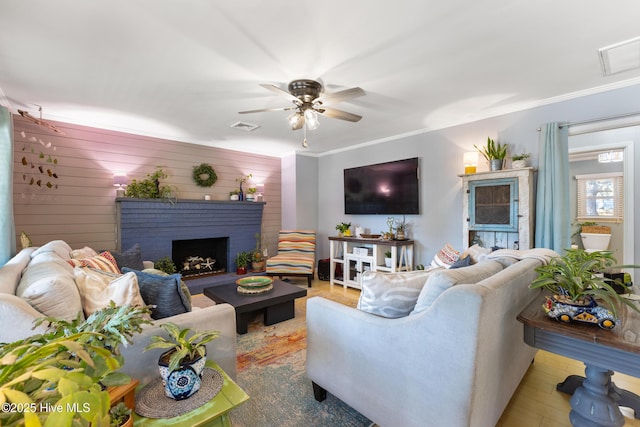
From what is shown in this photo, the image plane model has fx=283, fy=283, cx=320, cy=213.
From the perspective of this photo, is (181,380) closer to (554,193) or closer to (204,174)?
(554,193)

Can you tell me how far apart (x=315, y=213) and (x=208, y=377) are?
4.60m

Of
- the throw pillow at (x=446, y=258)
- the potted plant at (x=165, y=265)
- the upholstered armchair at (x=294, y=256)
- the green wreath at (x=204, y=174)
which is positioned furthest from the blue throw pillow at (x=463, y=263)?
the green wreath at (x=204, y=174)

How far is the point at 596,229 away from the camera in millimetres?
4855

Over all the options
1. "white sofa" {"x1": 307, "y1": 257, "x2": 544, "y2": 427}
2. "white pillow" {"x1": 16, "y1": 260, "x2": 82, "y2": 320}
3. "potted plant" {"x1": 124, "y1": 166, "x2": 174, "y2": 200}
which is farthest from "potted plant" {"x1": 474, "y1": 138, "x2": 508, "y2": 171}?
"potted plant" {"x1": 124, "y1": 166, "x2": 174, "y2": 200}

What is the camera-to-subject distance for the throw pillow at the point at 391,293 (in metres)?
1.50

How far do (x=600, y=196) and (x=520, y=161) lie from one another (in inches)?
129

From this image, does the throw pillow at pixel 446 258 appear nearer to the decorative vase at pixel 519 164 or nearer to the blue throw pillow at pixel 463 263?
the blue throw pillow at pixel 463 263

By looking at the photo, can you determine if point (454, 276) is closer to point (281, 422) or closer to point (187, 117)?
point (281, 422)

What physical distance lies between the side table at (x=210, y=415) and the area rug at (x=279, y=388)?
608mm

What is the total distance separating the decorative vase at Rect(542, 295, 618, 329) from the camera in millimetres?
1209

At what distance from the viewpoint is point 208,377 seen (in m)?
1.18

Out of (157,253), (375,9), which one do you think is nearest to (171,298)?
(375,9)

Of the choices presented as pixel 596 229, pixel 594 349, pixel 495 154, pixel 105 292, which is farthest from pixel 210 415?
pixel 596 229

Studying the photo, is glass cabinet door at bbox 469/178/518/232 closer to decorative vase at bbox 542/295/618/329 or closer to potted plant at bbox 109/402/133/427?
decorative vase at bbox 542/295/618/329
